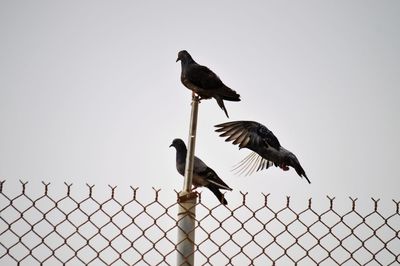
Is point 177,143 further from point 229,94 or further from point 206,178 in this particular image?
point 229,94

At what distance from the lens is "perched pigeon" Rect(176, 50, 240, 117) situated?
5.18m

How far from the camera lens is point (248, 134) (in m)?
5.81

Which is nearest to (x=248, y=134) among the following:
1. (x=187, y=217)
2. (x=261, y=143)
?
(x=261, y=143)

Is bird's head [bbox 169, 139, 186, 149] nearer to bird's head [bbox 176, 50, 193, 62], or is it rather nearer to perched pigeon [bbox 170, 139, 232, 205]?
perched pigeon [bbox 170, 139, 232, 205]

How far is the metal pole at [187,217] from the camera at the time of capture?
2676 millimetres

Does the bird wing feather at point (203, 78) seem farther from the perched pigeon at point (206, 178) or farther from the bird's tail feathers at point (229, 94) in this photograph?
the perched pigeon at point (206, 178)

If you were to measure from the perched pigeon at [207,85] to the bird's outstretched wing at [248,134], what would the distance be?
294 millimetres

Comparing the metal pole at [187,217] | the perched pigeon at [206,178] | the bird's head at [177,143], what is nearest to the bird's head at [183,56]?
the perched pigeon at [206,178]

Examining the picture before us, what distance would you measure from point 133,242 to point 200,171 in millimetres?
3541

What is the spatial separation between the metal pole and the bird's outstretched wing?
8.62 feet

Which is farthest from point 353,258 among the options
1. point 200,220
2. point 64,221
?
point 64,221

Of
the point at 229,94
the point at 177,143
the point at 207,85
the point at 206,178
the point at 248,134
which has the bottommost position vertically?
the point at 206,178

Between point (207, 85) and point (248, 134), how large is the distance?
0.88m

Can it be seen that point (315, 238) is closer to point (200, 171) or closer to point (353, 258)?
point (353, 258)
